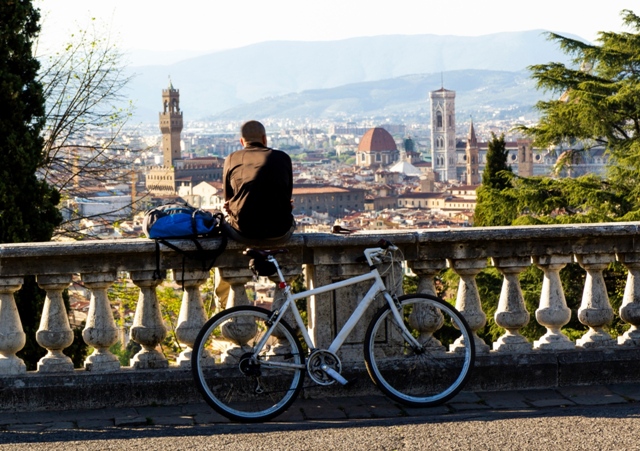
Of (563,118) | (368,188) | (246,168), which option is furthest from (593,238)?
(368,188)

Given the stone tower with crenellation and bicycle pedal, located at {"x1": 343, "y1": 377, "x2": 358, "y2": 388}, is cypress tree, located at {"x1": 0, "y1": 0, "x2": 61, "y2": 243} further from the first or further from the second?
the stone tower with crenellation

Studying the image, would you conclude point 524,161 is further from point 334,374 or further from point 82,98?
point 334,374

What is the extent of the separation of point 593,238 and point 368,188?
147 m

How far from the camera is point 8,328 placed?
14.5 feet

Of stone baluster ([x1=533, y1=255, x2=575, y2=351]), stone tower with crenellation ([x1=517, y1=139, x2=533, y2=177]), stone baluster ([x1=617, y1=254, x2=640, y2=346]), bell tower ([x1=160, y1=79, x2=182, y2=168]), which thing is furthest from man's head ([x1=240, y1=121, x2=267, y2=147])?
stone tower with crenellation ([x1=517, y1=139, x2=533, y2=177])

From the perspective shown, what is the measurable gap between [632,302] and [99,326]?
233 cm

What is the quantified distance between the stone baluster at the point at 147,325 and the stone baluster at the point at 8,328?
18.1 inches

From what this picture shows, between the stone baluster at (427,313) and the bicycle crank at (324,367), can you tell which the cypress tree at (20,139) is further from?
the bicycle crank at (324,367)

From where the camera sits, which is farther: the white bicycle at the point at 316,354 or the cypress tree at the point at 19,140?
the cypress tree at the point at 19,140

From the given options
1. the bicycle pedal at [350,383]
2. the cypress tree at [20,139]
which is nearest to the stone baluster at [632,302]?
the bicycle pedal at [350,383]

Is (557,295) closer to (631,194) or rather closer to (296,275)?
(296,275)

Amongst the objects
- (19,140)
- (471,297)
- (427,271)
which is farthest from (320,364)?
(19,140)

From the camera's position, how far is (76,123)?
15406mm

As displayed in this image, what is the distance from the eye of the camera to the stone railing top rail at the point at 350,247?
445 centimetres
